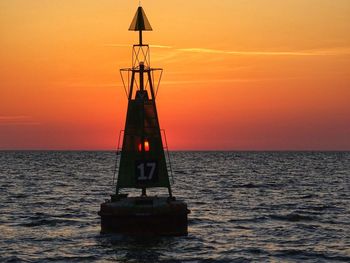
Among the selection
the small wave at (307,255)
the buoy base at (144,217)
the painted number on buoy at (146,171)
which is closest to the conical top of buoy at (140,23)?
the painted number on buoy at (146,171)

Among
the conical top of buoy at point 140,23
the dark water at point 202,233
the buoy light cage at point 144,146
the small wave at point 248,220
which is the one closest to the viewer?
the dark water at point 202,233

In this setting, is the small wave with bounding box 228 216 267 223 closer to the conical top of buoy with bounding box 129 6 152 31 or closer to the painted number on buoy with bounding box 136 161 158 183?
the painted number on buoy with bounding box 136 161 158 183

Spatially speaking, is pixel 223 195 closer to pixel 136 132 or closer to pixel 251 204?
pixel 251 204

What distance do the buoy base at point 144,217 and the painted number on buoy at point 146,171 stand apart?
1323mm

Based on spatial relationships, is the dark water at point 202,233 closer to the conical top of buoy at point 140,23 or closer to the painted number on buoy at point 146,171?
the painted number on buoy at point 146,171

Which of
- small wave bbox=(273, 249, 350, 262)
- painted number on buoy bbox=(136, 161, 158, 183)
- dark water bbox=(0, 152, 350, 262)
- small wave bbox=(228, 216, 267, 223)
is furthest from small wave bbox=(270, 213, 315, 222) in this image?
painted number on buoy bbox=(136, 161, 158, 183)

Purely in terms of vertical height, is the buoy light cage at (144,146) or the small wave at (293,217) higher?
the buoy light cage at (144,146)

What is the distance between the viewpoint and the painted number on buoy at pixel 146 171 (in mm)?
31906

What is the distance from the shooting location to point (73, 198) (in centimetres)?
6069

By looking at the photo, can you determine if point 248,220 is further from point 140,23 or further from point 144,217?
point 140,23

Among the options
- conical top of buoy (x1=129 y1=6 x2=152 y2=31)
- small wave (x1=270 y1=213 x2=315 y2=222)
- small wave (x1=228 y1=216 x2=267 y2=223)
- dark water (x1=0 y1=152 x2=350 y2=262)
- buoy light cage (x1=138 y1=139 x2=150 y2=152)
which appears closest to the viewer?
dark water (x1=0 y1=152 x2=350 y2=262)

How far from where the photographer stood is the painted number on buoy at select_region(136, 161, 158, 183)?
31906mm

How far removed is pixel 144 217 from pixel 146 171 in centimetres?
296

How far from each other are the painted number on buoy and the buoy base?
132cm
